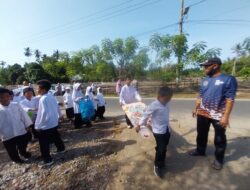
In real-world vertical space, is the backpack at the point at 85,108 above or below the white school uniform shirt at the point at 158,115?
below

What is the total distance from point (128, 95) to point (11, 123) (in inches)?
123

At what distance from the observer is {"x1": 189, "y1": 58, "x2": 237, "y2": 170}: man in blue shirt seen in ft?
9.86

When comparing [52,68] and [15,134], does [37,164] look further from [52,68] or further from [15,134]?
[52,68]

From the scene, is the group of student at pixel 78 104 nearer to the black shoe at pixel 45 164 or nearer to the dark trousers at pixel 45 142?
the dark trousers at pixel 45 142

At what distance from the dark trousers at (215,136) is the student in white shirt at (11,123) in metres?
3.47

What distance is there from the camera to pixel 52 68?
35781mm

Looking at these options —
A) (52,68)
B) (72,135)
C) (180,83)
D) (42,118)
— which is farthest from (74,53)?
(42,118)

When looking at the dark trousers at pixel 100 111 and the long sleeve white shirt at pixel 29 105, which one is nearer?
the long sleeve white shirt at pixel 29 105

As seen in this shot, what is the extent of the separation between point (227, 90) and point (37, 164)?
151 inches

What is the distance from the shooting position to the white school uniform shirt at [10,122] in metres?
3.79

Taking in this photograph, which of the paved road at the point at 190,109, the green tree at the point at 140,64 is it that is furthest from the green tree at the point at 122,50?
the paved road at the point at 190,109

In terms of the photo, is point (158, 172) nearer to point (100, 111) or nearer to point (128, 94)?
point (128, 94)

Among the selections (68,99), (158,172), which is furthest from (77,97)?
(158,172)

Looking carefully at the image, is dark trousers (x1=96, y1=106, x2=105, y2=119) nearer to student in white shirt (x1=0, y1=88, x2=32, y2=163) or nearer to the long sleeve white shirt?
the long sleeve white shirt
